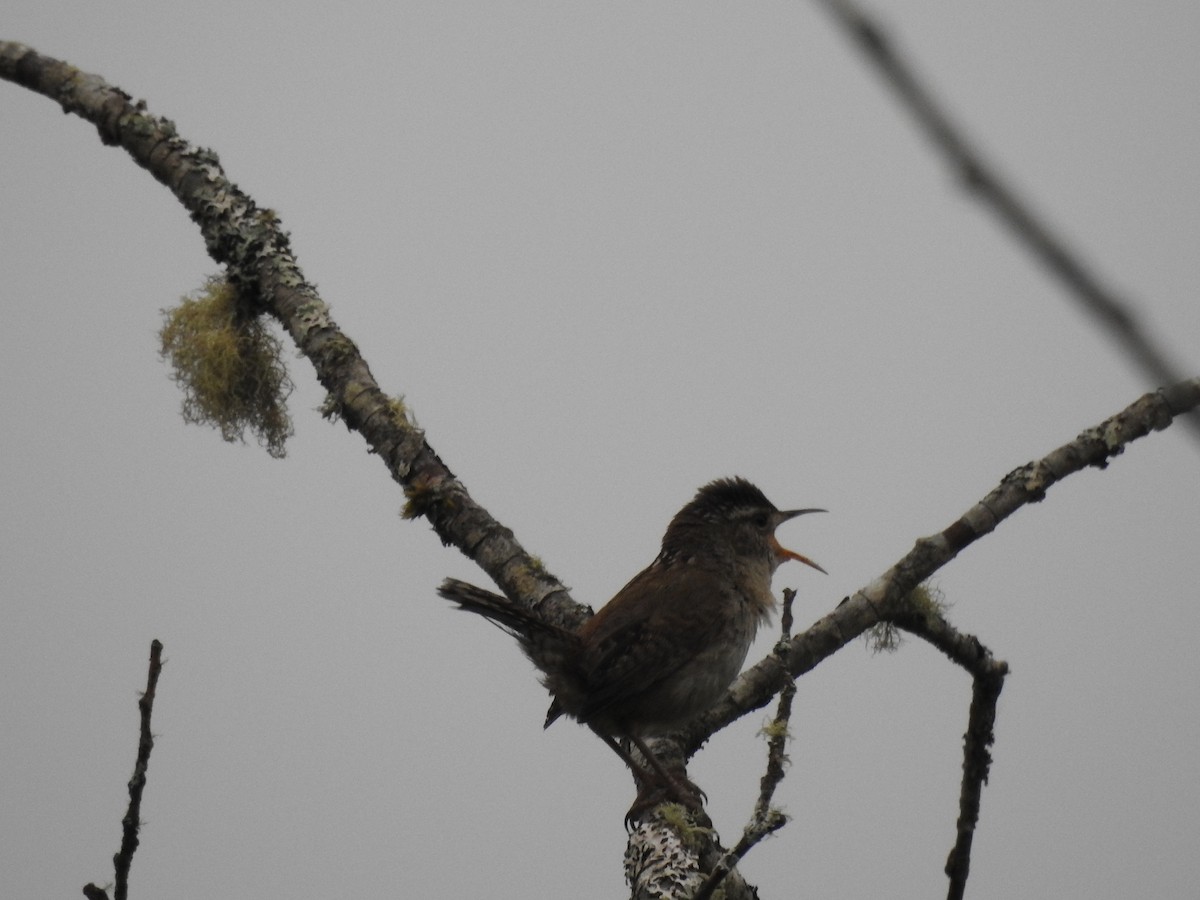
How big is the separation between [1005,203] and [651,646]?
432 cm

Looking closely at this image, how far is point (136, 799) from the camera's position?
2.50 m

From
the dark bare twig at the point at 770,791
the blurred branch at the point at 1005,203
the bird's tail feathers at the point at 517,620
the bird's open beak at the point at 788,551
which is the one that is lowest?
the blurred branch at the point at 1005,203

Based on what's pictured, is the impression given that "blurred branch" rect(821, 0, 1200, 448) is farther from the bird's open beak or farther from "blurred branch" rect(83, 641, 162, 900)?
the bird's open beak

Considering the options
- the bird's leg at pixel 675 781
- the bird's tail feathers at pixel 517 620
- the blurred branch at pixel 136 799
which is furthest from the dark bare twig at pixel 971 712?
the blurred branch at pixel 136 799

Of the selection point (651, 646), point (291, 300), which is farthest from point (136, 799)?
point (291, 300)

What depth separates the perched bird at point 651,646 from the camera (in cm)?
451

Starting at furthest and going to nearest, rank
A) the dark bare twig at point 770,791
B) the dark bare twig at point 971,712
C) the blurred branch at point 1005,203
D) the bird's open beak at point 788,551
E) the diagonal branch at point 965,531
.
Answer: the bird's open beak at point 788,551 → the dark bare twig at point 971,712 → the diagonal branch at point 965,531 → the dark bare twig at point 770,791 → the blurred branch at point 1005,203

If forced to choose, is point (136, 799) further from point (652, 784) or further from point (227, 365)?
point (227, 365)

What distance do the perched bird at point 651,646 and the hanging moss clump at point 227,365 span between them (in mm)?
1586

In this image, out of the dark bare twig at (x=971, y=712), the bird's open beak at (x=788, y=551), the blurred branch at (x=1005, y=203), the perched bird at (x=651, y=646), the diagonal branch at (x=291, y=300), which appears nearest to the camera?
the blurred branch at (x=1005, y=203)

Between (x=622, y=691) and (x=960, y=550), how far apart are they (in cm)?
150

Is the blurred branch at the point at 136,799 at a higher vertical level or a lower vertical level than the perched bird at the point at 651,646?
lower

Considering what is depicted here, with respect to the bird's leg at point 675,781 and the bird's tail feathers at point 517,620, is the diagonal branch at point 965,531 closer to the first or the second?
the bird's leg at point 675,781

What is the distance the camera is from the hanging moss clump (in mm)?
5230
